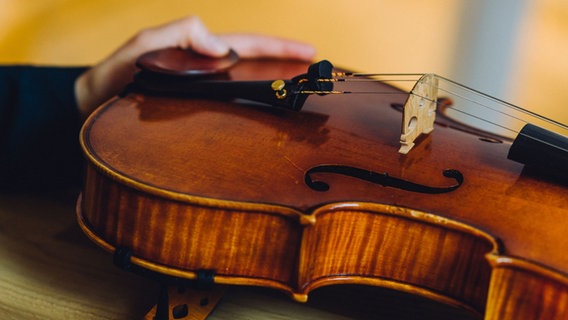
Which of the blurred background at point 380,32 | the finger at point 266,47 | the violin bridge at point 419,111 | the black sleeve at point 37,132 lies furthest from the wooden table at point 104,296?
the blurred background at point 380,32

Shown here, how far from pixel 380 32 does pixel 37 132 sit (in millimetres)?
848

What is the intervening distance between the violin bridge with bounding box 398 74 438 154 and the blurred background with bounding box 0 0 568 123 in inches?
25.9

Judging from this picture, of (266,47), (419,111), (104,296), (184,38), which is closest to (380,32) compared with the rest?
(266,47)

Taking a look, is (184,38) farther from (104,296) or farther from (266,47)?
(104,296)

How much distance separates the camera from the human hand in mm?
1082

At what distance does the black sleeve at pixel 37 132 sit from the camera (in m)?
1.14

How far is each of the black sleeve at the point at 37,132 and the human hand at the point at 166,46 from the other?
0.04 metres

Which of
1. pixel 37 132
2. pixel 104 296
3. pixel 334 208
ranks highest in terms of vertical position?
pixel 334 208

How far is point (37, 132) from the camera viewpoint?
3.79 feet

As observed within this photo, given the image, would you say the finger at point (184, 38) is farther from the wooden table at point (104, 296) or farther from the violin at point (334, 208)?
the wooden table at point (104, 296)

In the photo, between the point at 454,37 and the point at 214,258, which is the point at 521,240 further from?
the point at 454,37

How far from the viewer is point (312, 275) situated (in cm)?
70

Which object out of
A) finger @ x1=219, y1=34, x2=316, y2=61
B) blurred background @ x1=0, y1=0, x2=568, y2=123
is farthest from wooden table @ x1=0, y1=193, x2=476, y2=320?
blurred background @ x1=0, y1=0, x2=568, y2=123

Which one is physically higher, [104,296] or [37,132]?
[37,132]
